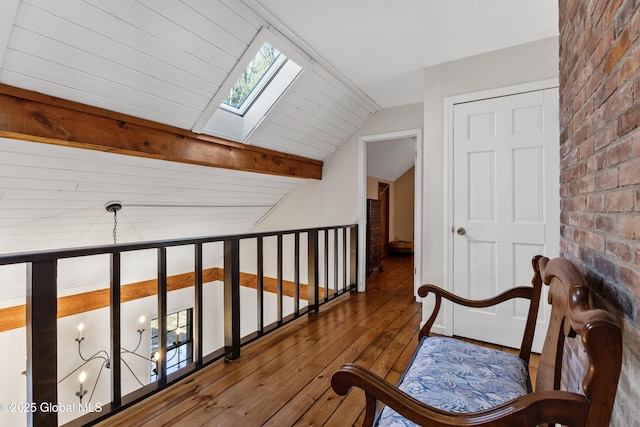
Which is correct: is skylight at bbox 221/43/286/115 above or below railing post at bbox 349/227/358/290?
above

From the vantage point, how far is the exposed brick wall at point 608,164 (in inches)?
25.4

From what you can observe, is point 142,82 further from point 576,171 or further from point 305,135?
point 576,171

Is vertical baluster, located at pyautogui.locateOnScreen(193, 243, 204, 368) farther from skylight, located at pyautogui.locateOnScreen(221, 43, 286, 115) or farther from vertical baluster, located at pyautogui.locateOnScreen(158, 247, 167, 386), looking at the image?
skylight, located at pyautogui.locateOnScreen(221, 43, 286, 115)

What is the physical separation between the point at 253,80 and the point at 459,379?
2.77 meters

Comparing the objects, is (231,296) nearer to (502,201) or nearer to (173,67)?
(173,67)

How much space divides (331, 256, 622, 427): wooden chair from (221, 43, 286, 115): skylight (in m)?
2.59

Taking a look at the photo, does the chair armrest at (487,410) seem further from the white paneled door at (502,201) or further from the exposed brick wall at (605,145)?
the white paneled door at (502,201)

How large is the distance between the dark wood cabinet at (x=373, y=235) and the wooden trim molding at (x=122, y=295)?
1.01m

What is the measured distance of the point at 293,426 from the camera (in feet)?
4.73

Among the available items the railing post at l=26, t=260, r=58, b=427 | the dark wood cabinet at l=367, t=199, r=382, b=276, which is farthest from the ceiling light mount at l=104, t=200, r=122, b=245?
the dark wood cabinet at l=367, t=199, r=382, b=276

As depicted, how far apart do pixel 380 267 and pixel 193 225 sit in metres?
3.10

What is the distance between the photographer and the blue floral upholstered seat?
98cm

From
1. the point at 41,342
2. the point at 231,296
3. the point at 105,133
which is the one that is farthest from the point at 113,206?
the point at 41,342

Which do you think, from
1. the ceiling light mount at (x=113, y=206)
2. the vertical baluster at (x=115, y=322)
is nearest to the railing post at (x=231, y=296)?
the vertical baluster at (x=115, y=322)
